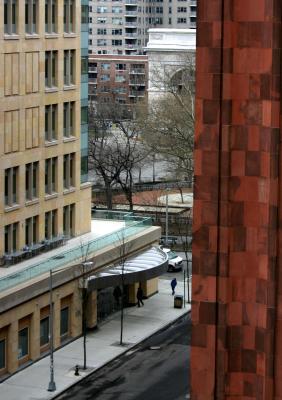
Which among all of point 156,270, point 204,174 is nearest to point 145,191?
point 156,270

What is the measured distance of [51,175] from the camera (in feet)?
195

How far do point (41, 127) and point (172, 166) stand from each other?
44450 mm

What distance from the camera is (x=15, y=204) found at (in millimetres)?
55938

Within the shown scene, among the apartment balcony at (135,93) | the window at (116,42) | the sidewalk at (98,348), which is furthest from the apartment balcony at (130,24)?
the sidewalk at (98,348)

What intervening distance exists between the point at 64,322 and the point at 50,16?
1400 cm

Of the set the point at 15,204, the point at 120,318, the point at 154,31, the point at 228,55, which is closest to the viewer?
the point at 228,55

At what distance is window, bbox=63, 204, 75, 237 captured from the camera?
6097cm

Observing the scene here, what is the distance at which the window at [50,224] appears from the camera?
5919cm

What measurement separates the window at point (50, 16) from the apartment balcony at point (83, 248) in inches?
394

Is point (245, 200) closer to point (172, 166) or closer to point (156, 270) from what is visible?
point (156, 270)

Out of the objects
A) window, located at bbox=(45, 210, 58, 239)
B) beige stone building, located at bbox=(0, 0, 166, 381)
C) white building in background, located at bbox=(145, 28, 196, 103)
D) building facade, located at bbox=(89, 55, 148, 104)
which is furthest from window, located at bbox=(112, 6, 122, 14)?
window, located at bbox=(45, 210, 58, 239)

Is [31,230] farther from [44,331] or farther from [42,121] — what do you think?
[44,331]

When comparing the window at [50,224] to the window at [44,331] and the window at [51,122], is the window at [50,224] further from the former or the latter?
the window at [44,331]

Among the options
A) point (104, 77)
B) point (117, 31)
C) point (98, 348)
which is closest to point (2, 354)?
point (98, 348)
